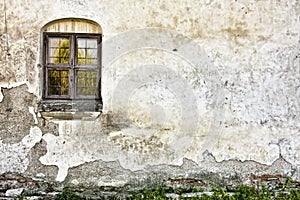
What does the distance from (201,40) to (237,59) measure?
22.4 inches

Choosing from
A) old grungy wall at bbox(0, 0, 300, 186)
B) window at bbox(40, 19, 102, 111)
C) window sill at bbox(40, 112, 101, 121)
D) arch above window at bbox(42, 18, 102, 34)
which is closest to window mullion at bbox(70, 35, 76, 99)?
window at bbox(40, 19, 102, 111)

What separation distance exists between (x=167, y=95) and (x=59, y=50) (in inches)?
63.9

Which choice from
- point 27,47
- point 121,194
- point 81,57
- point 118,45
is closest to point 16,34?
point 27,47

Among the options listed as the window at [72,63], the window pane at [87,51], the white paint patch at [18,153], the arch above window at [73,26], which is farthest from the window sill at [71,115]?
the arch above window at [73,26]

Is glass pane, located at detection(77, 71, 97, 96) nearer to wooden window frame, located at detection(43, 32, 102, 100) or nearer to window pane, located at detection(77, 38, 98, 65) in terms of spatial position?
wooden window frame, located at detection(43, 32, 102, 100)

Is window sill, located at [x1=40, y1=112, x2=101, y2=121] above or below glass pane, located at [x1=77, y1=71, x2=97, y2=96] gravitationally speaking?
below

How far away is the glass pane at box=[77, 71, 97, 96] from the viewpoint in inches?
212

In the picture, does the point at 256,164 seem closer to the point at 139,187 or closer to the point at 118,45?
the point at 139,187

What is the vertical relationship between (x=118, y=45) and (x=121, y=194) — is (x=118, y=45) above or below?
above

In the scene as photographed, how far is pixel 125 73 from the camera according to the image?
5.27 meters

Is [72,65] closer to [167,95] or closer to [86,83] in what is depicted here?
[86,83]

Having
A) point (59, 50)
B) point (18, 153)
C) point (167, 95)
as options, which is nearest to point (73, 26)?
point (59, 50)

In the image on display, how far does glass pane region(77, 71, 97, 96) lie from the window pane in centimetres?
15

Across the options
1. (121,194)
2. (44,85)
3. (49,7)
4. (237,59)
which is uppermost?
(49,7)
